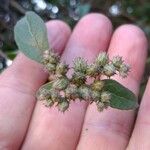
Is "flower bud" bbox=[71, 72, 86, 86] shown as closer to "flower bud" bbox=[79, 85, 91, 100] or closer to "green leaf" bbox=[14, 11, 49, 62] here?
"flower bud" bbox=[79, 85, 91, 100]

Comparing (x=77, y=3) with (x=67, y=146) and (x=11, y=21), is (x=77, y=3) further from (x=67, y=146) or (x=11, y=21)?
(x=67, y=146)

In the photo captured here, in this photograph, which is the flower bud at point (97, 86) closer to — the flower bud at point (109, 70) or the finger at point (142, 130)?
the flower bud at point (109, 70)

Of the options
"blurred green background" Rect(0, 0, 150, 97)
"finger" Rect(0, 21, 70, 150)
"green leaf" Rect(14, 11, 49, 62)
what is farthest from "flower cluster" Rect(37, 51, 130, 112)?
"blurred green background" Rect(0, 0, 150, 97)

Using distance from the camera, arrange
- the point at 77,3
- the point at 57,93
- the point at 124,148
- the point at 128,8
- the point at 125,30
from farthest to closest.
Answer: the point at 128,8 < the point at 77,3 < the point at 125,30 < the point at 124,148 < the point at 57,93

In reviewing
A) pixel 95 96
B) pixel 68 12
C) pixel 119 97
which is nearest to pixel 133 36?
pixel 68 12

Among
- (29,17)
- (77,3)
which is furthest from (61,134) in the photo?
(77,3)

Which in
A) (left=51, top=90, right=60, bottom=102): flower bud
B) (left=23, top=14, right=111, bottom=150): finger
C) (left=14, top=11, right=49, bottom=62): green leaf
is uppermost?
(left=51, top=90, right=60, bottom=102): flower bud
